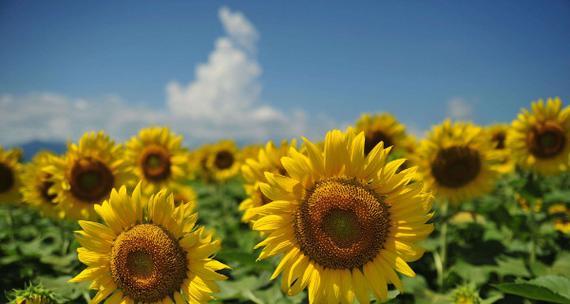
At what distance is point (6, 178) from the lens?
7531 mm

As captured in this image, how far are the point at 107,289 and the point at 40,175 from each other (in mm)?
3886

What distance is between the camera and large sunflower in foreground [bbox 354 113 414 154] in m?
A: 7.82

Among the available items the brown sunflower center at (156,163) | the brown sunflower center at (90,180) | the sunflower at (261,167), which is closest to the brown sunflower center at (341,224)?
the sunflower at (261,167)

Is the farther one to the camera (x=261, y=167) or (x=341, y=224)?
(x=261, y=167)

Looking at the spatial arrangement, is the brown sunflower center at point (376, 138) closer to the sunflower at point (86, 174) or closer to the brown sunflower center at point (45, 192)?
the sunflower at point (86, 174)

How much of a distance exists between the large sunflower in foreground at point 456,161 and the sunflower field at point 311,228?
0.07 ft

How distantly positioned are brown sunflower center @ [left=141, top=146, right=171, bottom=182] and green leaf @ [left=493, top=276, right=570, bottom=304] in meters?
5.90

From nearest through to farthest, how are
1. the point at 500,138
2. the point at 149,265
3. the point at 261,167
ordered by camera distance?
the point at 149,265 → the point at 261,167 → the point at 500,138

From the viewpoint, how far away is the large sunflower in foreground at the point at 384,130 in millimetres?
7824

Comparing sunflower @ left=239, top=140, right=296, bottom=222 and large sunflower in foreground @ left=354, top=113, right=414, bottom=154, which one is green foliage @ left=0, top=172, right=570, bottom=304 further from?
large sunflower in foreground @ left=354, top=113, right=414, bottom=154

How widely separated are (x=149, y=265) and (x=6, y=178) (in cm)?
605

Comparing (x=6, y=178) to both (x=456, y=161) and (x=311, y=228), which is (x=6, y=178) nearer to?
(x=311, y=228)

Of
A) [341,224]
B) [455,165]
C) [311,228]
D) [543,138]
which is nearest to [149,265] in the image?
[311,228]

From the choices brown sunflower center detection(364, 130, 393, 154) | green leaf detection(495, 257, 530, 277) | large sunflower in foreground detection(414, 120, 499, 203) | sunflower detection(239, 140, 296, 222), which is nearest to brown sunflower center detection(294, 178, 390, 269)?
sunflower detection(239, 140, 296, 222)
